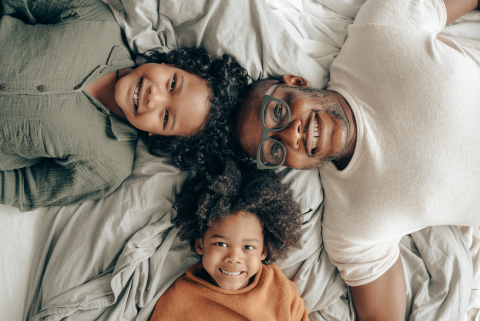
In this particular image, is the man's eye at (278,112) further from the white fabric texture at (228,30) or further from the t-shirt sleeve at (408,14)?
the t-shirt sleeve at (408,14)

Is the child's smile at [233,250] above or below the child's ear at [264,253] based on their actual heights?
above

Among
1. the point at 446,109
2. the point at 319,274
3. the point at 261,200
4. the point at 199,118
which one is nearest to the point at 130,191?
the point at 199,118

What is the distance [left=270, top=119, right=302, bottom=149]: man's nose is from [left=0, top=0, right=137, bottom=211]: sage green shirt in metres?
0.80

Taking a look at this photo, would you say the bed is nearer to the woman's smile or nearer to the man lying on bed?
the man lying on bed

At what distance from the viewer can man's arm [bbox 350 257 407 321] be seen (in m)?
1.53

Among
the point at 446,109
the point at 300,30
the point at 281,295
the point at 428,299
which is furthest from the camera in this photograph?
the point at 300,30

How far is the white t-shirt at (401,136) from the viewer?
4.55ft

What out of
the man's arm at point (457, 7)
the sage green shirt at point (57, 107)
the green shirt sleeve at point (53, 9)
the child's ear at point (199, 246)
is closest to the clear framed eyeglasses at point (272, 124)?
the child's ear at point (199, 246)

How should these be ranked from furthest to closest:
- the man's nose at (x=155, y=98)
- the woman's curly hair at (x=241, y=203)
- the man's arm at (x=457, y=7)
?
the man's arm at (x=457, y=7), the woman's curly hair at (x=241, y=203), the man's nose at (x=155, y=98)

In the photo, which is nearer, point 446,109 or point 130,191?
point 446,109

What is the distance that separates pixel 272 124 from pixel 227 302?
2.85 feet

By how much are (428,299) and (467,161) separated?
763mm

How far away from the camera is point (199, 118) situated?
1.40m

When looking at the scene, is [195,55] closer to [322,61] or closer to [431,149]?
[322,61]
